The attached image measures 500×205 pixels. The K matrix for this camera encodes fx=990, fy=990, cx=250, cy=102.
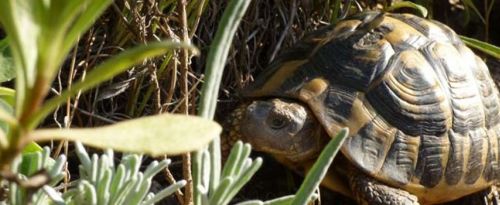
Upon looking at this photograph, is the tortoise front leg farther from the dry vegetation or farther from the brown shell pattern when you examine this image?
the dry vegetation

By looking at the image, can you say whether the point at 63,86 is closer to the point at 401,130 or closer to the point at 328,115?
the point at 328,115

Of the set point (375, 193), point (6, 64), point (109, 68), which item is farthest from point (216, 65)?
point (375, 193)

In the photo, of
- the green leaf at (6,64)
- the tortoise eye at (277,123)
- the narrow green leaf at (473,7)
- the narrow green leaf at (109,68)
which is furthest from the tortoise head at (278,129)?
the narrow green leaf at (109,68)

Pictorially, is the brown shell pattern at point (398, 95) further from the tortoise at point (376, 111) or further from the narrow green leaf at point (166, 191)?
the narrow green leaf at point (166, 191)

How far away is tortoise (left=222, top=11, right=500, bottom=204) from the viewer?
2.79m

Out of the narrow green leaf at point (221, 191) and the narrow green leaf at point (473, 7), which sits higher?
the narrow green leaf at point (221, 191)

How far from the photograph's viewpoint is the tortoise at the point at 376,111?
279cm

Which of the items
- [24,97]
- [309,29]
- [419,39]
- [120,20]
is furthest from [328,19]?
[24,97]

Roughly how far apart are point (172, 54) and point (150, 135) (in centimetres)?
165

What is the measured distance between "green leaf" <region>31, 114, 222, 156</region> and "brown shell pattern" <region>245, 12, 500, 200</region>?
2.07 metres

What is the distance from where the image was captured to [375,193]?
279 centimetres

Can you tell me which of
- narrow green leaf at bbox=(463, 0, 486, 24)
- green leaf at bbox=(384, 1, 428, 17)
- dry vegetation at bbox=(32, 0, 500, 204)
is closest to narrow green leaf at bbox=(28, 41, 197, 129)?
dry vegetation at bbox=(32, 0, 500, 204)

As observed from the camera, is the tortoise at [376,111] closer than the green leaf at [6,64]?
No


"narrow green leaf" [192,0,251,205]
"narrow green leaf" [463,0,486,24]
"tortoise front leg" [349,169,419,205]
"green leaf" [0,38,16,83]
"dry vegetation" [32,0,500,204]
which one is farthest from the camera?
"narrow green leaf" [463,0,486,24]
